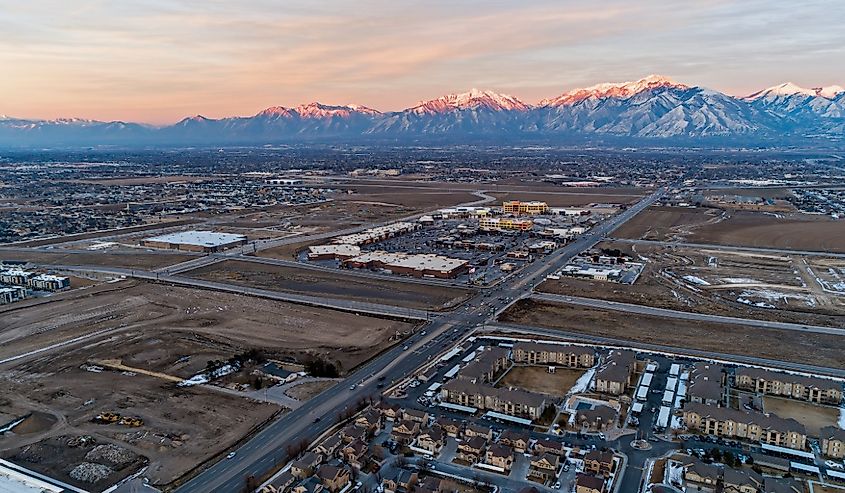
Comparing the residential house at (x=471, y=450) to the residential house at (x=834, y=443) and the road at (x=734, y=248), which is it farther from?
the road at (x=734, y=248)

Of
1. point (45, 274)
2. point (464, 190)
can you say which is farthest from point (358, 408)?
point (464, 190)

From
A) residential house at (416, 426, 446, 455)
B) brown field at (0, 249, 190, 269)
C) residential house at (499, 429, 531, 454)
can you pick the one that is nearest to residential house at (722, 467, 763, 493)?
Result: residential house at (499, 429, 531, 454)

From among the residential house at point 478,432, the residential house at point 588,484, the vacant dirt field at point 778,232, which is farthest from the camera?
the vacant dirt field at point 778,232

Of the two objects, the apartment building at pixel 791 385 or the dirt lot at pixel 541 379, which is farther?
the dirt lot at pixel 541 379

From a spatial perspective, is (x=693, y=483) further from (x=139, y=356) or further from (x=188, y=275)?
(x=188, y=275)

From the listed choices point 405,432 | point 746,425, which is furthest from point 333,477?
point 746,425

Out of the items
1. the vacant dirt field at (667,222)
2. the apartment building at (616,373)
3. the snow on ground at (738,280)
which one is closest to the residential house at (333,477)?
the apartment building at (616,373)
